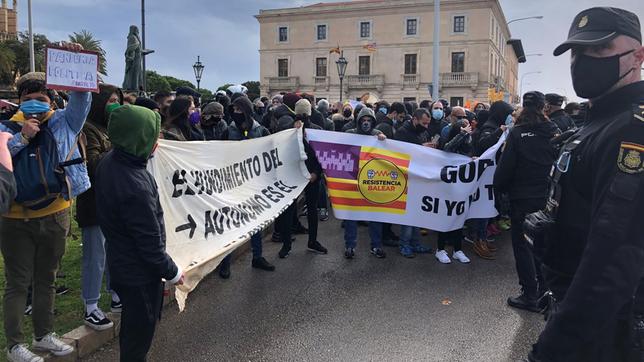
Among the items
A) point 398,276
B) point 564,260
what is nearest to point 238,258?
point 398,276

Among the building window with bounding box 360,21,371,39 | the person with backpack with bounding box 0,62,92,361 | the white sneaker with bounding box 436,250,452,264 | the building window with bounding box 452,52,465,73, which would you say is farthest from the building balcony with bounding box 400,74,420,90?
the person with backpack with bounding box 0,62,92,361

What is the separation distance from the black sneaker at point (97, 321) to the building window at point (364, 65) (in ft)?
185

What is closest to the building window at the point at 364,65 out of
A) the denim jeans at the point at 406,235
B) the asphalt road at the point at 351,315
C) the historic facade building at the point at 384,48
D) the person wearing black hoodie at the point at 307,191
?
the historic facade building at the point at 384,48

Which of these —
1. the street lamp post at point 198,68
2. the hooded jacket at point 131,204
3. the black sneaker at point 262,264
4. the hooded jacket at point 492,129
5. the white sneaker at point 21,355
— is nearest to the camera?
the hooded jacket at point 131,204

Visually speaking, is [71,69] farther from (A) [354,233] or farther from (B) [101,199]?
(A) [354,233]

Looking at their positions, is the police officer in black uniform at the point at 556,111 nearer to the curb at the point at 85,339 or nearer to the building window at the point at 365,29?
the curb at the point at 85,339

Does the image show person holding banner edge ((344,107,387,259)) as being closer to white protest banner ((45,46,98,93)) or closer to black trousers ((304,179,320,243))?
black trousers ((304,179,320,243))

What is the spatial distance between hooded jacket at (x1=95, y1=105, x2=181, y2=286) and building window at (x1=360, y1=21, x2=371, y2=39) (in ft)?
190

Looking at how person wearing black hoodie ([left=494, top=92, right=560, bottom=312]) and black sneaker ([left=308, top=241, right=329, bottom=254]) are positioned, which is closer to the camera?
person wearing black hoodie ([left=494, top=92, right=560, bottom=312])

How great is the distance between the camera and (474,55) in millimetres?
53781

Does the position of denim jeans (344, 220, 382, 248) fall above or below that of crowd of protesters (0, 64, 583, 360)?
below

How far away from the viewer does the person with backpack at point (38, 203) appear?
318 centimetres

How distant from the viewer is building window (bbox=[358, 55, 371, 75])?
57688 mm

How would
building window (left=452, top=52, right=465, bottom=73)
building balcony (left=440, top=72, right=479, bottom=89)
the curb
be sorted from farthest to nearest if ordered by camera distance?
building window (left=452, top=52, right=465, bottom=73)
building balcony (left=440, top=72, right=479, bottom=89)
the curb
